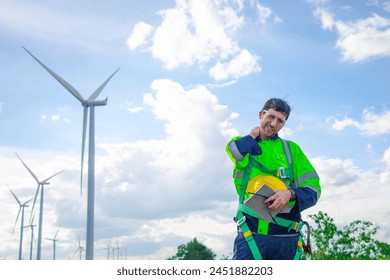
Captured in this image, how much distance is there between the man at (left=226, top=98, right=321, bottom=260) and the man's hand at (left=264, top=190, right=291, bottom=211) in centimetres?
6

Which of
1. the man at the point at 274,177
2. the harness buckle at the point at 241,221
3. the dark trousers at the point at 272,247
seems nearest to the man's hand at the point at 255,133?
the man at the point at 274,177

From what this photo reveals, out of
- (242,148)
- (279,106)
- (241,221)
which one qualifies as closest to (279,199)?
(241,221)

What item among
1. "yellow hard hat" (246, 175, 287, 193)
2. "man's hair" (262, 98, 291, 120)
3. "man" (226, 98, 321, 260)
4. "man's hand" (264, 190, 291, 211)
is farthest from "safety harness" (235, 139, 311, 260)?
"man's hair" (262, 98, 291, 120)

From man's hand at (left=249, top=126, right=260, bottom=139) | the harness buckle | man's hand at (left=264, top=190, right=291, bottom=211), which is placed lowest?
the harness buckle

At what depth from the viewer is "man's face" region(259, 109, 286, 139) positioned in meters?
5.04

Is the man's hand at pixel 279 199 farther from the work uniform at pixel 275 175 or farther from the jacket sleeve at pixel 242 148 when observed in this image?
the jacket sleeve at pixel 242 148

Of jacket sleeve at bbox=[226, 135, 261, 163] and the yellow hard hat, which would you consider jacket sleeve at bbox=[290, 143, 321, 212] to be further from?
jacket sleeve at bbox=[226, 135, 261, 163]

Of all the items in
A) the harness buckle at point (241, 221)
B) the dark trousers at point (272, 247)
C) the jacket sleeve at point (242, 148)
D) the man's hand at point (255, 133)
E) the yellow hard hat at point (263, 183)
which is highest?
the man's hand at point (255, 133)

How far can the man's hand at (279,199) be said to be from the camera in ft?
14.9

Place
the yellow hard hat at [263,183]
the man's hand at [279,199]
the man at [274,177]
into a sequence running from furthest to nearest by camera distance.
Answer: the man at [274,177], the yellow hard hat at [263,183], the man's hand at [279,199]

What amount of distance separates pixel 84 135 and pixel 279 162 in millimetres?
23162

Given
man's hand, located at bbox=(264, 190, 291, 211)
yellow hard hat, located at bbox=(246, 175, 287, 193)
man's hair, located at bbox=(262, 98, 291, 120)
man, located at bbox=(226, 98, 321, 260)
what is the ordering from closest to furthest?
1. man's hand, located at bbox=(264, 190, 291, 211)
2. yellow hard hat, located at bbox=(246, 175, 287, 193)
3. man, located at bbox=(226, 98, 321, 260)
4. man's hair, located at bbox=(262, 98, 291, 120)
